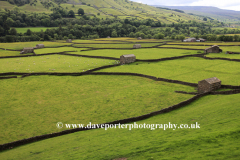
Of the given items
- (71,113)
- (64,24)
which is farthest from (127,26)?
(71,113)

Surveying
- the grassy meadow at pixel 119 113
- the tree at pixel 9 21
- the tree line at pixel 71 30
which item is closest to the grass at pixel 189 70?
the grassy meadow at pixel 119 113

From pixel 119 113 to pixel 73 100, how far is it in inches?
397

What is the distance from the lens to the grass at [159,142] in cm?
1388

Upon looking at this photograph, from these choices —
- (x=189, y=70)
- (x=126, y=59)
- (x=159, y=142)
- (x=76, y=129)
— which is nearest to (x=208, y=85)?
(x=189, y=70)

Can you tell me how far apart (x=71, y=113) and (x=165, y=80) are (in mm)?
21448

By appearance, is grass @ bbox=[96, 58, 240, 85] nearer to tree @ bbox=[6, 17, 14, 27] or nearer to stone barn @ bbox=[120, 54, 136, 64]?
stone barn @ bbox=[120, 54, 136, 64]

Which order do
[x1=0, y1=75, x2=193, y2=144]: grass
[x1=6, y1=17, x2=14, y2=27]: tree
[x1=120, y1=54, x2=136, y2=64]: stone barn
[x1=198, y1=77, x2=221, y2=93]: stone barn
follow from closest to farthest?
[x1=0, y1=75, x2=193, y2=144]: grass < [x1=198, y1=77, x2=221, y2=93]: stone barn < [x1=120, y1=54, x2=136, y2=64]: stone barn < [x1=6, y1=17, x2=14, y2=27]: tree

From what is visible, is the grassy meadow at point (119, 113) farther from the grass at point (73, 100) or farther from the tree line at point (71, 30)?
the tree line at point (71, 30)

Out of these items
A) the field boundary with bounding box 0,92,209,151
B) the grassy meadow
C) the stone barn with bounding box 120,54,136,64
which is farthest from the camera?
the stone barn with bounding box 120,54,136,64

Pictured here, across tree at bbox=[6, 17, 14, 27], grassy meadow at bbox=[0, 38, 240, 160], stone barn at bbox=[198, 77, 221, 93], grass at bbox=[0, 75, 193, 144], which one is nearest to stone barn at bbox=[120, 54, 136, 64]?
grassy meadow at bbox=[0, 38, 240, 160]

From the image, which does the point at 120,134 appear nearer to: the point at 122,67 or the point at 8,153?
the point at 8,153

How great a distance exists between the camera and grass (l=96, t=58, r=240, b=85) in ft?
136

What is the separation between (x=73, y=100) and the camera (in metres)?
33.9

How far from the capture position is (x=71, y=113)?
94.2ft
